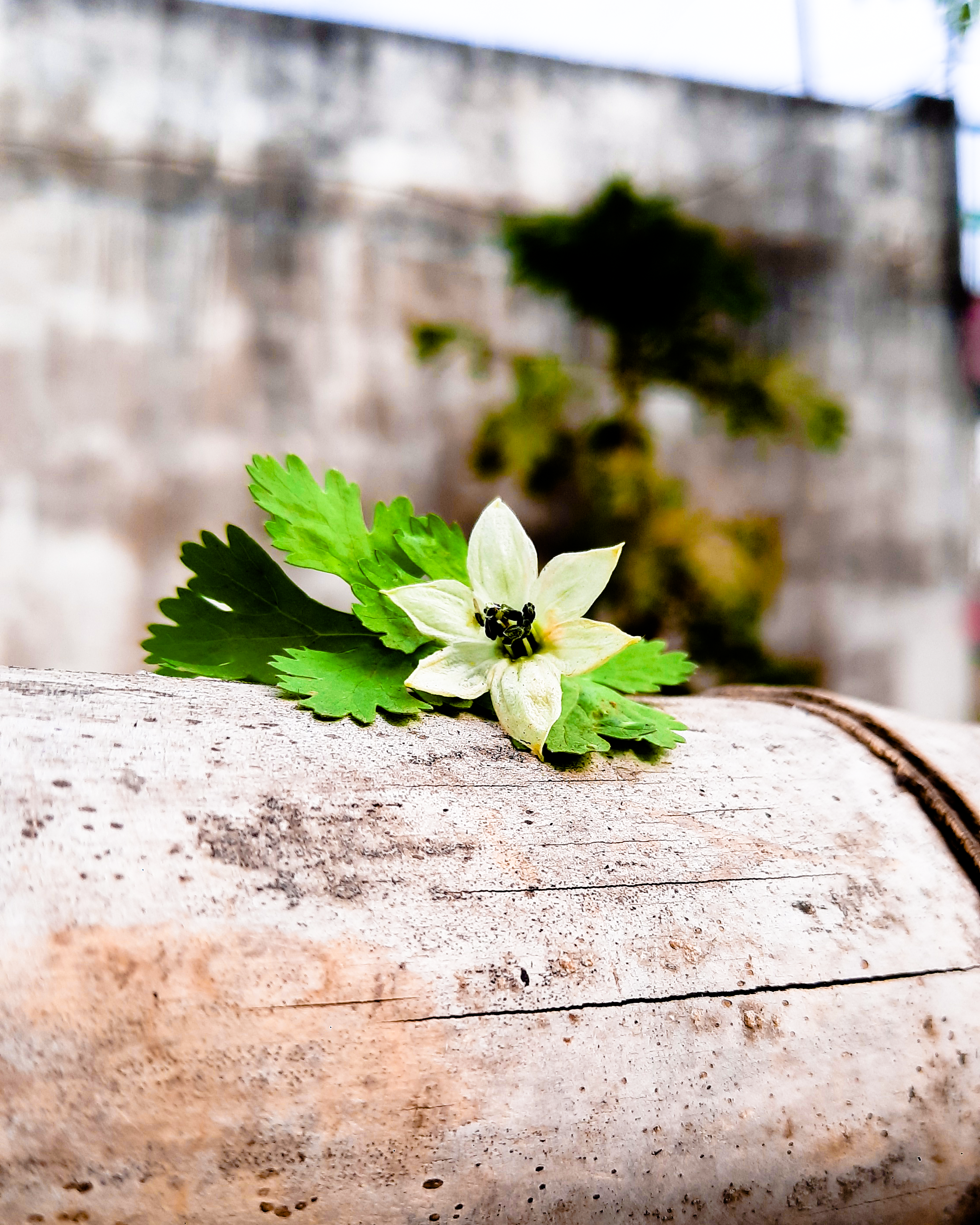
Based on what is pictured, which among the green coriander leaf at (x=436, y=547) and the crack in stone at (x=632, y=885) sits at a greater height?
the green coriander leaf at (x=436, y=547)

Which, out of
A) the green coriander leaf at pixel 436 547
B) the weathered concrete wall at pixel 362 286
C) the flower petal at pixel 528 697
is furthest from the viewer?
the weathered concrete wall at pixel 362 286

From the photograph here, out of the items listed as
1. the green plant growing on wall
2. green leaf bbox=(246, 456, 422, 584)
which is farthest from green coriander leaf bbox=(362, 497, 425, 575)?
the green plant growing on wall

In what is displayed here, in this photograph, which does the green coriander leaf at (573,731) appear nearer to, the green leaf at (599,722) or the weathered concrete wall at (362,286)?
the green leaf at (599,722)

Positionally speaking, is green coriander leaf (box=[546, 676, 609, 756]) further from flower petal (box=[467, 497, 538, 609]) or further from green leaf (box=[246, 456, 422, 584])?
green leaf (box=[246, 456, 422, 584])

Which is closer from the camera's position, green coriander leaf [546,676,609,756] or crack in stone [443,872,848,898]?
crack in stone [443,872,848,898]

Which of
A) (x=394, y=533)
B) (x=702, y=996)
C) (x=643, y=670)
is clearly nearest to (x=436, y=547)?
(x=394, y=533)

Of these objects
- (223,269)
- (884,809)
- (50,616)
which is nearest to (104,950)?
(884,809)

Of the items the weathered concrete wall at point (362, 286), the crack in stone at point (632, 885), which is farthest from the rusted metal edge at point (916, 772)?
the weathered concrete wall at point (362, 286)
